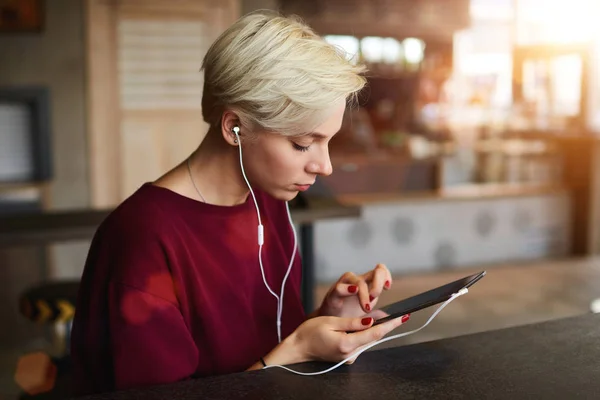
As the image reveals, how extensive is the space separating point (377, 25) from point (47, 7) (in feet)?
10.0

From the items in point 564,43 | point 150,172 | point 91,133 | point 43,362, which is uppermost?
point 564,43

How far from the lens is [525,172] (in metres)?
5.76

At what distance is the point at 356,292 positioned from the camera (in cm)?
130

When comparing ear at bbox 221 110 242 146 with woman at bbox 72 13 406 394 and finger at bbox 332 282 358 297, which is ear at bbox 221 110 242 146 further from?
finger at bbox 332 282 358 297

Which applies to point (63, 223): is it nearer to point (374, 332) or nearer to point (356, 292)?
point (356, 292)

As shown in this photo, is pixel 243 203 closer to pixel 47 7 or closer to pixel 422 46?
pixel 47 7

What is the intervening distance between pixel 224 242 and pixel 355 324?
14.3 inches

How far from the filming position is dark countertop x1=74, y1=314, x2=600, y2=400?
36.0 inches

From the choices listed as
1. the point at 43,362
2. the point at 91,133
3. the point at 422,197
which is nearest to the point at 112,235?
the point at 43,362

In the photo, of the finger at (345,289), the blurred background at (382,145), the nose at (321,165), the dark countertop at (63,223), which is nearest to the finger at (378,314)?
the finger at (345,289)

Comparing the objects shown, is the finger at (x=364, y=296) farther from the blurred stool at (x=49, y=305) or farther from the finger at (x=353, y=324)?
the blurred stool at (x=49, y=305)

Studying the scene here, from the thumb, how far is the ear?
1.29 feet

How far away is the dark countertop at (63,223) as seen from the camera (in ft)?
7.69

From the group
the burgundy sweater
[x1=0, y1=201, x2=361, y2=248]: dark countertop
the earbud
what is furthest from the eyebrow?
[x1=0, y1=201, x2=361, y2=248]: dark countertop
